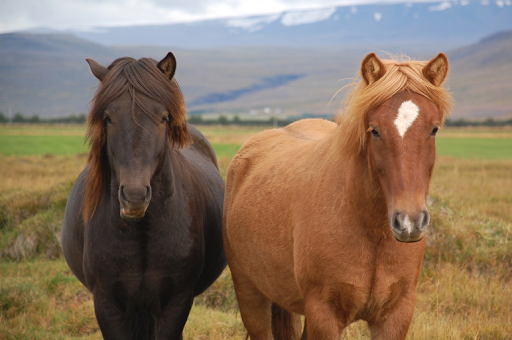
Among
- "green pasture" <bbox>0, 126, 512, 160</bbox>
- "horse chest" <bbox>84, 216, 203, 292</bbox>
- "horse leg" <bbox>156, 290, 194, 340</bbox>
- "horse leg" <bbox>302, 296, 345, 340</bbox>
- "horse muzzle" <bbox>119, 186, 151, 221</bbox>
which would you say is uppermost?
"horse muzzle" <bbox>119, 186, 151, 221</bbox>

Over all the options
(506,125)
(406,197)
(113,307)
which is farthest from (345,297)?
(506,125)

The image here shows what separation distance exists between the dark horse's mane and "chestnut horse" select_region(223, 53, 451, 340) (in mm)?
984

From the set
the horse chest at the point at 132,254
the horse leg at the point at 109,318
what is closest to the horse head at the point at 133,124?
the horse chest at the point at 132,254

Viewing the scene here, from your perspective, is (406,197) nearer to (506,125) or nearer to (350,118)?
(350,118)

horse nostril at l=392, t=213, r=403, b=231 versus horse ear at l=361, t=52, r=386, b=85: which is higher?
horse ear at l=361, t=52, r=386, b=85

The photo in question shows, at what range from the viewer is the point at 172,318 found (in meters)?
3.34

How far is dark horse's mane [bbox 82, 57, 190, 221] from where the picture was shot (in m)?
2.91

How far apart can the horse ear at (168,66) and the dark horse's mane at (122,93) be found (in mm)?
45

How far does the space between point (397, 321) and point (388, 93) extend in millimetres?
1382

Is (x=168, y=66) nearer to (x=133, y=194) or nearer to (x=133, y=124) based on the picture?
(x=133, y=124)

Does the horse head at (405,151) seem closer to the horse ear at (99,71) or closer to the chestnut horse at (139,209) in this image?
the chestnut horse at (139,209)

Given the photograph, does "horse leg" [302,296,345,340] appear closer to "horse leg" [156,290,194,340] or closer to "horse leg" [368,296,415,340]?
"horse leg" [368,296,415,340]

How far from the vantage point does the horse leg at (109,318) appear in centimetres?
321

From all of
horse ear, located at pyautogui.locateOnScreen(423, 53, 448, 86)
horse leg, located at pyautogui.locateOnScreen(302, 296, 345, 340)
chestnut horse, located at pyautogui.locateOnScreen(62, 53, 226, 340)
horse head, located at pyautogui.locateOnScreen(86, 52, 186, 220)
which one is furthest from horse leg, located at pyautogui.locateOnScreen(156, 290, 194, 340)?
horse ear, located at pyautogui.locateOnScreen(423, 53, 448, 86)
